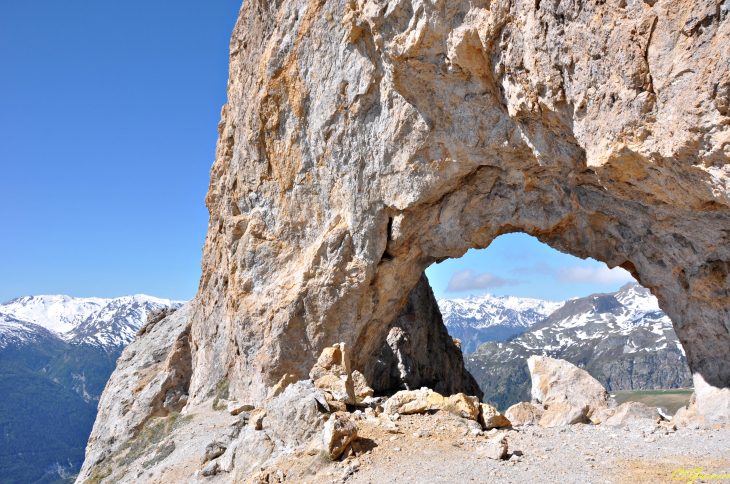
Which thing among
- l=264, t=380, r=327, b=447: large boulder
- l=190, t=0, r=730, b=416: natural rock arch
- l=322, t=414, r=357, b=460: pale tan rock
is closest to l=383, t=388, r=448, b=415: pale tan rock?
l=264, t=380, r=327, b=447: large boulder

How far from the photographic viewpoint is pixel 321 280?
20703 millimetres

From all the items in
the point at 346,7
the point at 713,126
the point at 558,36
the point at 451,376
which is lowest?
the point at 451,376

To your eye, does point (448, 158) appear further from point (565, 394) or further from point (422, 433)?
point (565, 394)

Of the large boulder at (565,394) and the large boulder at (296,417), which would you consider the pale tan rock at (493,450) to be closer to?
the large boulder at (296,417)

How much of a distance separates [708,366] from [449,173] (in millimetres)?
12359

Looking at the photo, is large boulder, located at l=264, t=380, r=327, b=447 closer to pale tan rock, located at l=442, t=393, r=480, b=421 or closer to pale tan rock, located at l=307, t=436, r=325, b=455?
pale tan rock, located at l=307, t=436, r=325, b=455

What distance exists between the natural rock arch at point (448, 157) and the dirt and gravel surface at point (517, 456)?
5.98 meters

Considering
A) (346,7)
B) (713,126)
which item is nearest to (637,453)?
(713,126)

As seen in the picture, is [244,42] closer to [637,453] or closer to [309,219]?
[309,219]

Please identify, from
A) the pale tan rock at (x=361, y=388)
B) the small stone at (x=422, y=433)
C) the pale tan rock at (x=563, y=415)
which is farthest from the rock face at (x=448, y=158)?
the small stone at (x=422, y=433)

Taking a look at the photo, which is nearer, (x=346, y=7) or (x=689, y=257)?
(x=689, y=257)

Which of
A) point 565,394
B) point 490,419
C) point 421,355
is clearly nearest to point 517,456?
point 490,419

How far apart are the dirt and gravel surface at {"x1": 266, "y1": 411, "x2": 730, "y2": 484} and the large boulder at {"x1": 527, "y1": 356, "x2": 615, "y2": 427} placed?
276 centimetres

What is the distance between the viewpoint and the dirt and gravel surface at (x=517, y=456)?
944 centimetres
